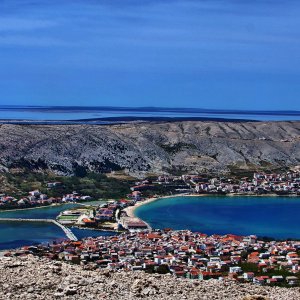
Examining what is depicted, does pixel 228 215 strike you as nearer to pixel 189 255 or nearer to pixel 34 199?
pixel 34 199

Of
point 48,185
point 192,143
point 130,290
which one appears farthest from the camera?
point 192,143

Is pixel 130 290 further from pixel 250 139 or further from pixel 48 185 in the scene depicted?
pixel 250 139

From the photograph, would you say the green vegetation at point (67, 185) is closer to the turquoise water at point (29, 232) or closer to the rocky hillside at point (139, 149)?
the rocky hillside at point (139, 149)

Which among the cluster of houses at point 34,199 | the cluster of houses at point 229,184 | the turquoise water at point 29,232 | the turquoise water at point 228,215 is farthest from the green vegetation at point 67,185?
the turquoise water at point 29,232

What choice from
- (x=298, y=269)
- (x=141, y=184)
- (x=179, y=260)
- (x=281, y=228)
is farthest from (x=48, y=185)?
(x=298, y=269)

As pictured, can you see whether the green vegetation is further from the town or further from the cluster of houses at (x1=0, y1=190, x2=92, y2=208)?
the cluster of houses at (x1=0, y1=190, x2=92, y2=208)

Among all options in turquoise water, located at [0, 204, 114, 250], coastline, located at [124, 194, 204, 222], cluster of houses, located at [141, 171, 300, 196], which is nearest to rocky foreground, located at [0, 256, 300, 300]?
turquoise water, located at [0, 204, 114, 250]

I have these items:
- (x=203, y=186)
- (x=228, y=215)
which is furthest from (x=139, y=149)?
(x=228, y=215)
